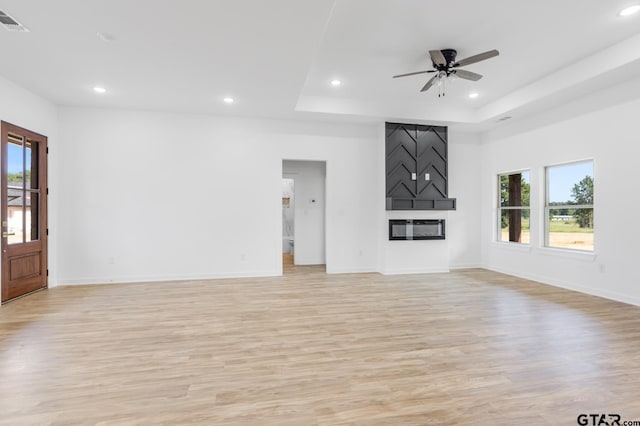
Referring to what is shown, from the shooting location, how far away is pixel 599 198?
472 cm

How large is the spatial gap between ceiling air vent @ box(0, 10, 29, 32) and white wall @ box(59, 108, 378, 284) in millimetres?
2578

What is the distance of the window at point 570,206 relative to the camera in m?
5.04

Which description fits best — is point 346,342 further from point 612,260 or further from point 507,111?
point 507,111

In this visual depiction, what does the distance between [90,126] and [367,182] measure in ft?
17.0

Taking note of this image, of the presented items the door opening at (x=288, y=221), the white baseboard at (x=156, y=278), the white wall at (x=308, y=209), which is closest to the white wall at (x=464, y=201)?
the white wall at (x=308, y=209)

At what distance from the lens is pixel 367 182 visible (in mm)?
6609

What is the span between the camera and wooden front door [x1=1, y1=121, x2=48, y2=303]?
4348 millimetres

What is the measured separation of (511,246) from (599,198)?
193cm

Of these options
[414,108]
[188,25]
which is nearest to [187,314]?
[188,25]

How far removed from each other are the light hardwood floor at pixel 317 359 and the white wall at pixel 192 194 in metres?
1.20

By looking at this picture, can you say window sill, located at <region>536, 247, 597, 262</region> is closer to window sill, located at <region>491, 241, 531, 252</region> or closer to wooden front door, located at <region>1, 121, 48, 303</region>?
window sill, located at <region>491, 241, 531, 252</region>

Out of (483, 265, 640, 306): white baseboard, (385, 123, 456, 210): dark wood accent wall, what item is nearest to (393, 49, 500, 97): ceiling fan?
(385, 123, 456, 210): dark wood accent wall

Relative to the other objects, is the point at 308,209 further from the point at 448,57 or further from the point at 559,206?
the point at 559,206

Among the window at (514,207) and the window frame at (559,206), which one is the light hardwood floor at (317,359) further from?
the window at (514,207)
